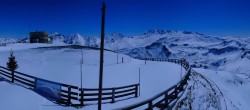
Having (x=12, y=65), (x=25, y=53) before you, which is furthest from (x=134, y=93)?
(x=25, y=53)

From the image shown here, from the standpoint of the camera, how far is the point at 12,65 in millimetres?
37312

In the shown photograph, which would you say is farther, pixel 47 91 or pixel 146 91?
pixel 146 91

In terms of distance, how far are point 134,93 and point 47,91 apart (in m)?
6.93

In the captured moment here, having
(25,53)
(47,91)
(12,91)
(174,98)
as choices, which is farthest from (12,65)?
(25,53)

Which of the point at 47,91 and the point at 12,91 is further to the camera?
the point at 12,91

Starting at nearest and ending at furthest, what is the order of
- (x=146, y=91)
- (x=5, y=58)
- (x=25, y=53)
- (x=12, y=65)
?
(x=146, y=91)
(x=12, y=65)
(x=5, y=58)
(x=25, y=53)

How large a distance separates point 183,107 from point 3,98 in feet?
41.4

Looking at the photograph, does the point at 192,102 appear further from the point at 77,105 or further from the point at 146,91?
the point at 77,105

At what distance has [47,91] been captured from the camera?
20.2 meters

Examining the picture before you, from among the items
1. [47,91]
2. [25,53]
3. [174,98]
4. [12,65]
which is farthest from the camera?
[25,53]

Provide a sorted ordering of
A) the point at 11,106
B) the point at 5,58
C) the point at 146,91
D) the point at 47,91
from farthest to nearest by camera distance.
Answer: the point at 5,58 < the point at 146,91 < the point at 47,91 < the point at 11,106

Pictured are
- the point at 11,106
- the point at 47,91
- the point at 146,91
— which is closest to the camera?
the point at 11,106

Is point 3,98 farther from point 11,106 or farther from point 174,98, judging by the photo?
point 174,98

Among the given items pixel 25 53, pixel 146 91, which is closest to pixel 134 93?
pixel 146 91
